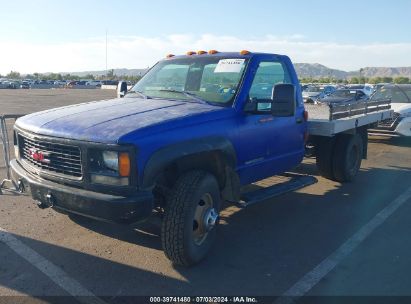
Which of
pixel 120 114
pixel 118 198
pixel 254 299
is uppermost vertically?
pixel 120 114

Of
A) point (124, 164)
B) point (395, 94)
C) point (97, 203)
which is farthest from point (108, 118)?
point (395, 94)

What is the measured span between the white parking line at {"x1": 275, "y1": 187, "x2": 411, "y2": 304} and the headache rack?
137 cm

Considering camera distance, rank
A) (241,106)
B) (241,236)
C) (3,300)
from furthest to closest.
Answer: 1. (241,236)
2. (241,106)
3. (3,300)

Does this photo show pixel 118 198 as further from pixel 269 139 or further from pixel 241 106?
pixel 269 139

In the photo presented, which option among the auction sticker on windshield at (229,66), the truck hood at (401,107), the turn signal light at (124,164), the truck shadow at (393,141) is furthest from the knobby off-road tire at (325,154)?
the truck shadow at (393,141)

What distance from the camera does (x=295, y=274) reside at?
387 cm

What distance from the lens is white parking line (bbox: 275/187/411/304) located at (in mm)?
3533

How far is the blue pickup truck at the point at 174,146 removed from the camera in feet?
11.3

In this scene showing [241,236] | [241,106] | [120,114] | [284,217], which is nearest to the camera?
[120,114]

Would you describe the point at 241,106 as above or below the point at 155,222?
above

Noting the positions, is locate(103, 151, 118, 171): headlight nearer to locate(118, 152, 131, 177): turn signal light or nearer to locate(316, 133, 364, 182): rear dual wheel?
locate(118, 152, 131, 177): turn signal light

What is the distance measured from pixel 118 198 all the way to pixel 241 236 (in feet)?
6.22

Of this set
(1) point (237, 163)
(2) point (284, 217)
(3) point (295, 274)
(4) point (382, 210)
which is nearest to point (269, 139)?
(1) point (237, 163)

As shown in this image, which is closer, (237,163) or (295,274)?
(295,274)
